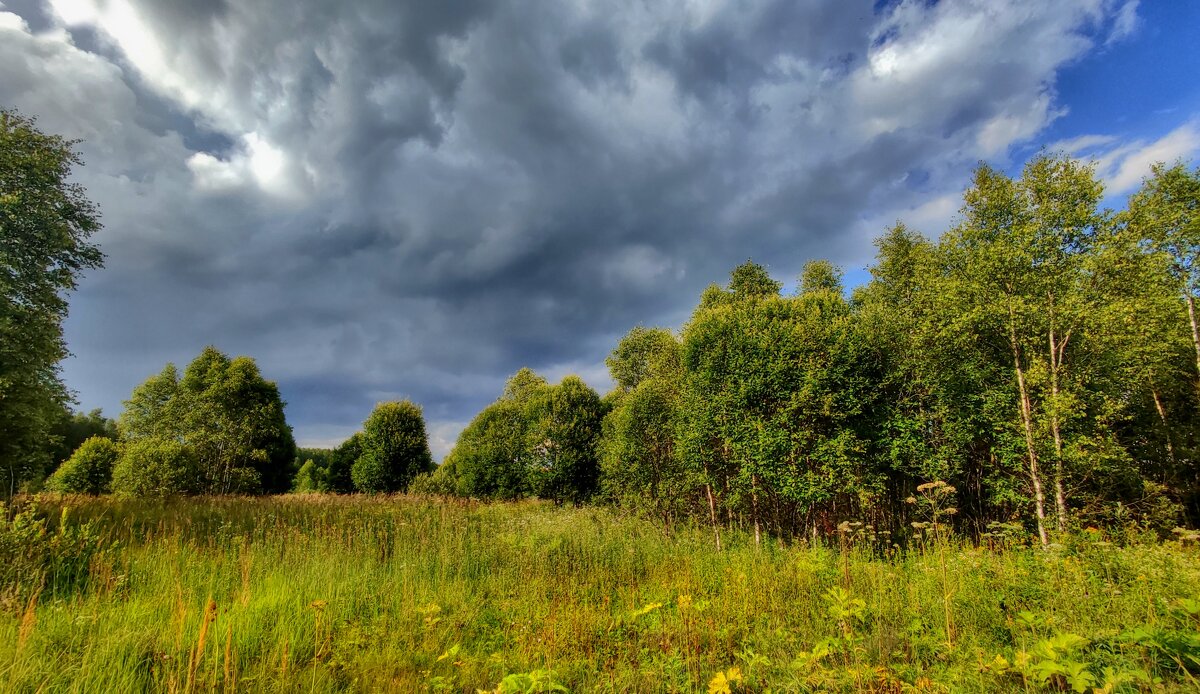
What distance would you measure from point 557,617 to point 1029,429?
12.2 metres

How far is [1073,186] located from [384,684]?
1757cm

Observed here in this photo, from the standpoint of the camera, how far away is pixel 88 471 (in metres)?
24.9

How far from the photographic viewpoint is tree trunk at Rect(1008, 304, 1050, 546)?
10.0 m

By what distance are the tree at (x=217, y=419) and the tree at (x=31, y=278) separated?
925cm

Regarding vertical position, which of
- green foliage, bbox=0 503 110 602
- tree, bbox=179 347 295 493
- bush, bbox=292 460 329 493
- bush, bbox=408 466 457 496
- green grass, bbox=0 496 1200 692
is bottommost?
bush, bbox=292 460 329 493

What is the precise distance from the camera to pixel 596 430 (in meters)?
22.9

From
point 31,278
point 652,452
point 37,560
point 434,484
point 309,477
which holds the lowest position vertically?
point 309,477

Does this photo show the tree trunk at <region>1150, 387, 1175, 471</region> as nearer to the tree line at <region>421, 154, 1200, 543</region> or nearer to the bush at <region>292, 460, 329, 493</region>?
the tree line at <region>421, 154, 1200, 543</region>

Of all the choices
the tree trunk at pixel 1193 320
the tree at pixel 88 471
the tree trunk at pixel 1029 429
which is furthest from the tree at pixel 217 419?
the tree trunk at pixel 1193 320

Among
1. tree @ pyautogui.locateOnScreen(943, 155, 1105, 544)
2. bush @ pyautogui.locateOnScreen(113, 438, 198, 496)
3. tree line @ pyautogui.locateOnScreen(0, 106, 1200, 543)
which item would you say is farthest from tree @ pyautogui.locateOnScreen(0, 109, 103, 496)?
tree @ pyautogui.locateOnScreen(943, 155, 1105, 544)

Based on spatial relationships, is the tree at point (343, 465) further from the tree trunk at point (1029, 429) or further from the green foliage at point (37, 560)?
the tree trunk at point (1029, 429)

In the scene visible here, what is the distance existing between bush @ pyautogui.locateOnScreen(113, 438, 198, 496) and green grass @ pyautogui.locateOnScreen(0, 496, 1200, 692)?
14.9 metres

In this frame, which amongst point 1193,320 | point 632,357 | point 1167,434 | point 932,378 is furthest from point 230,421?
point 1193,320

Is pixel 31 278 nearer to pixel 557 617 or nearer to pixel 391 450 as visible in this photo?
pixel 391 450
